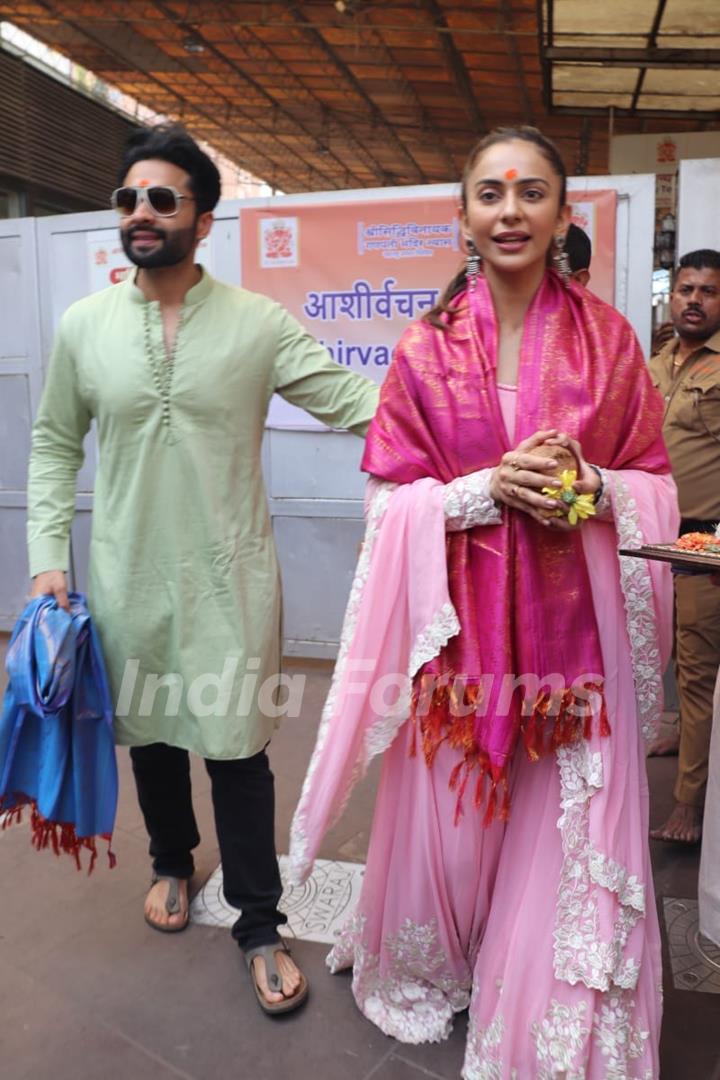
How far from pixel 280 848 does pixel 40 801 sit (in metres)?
1.05

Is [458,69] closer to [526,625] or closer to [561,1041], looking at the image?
[526,625]

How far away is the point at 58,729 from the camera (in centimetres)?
199

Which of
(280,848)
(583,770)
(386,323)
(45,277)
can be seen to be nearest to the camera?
(583,770)

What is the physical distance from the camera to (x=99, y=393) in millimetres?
2033

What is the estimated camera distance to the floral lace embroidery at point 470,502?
5.49ft

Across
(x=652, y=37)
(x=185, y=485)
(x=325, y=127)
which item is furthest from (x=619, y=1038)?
(x=325, y=127)

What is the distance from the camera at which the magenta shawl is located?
1.71 meters

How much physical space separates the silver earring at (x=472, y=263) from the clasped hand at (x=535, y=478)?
16.2 inches

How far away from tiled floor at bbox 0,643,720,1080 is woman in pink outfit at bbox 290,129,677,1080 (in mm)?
289

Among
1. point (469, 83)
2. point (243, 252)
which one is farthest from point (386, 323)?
point (469, 83)

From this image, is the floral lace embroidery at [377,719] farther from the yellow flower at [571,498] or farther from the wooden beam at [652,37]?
the wooden beam at [652,37]

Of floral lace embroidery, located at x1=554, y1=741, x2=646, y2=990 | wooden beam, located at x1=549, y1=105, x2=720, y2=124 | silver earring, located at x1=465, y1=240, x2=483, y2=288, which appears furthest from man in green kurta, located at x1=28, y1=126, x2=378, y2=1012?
wooden beam, located at x1=549, y1=105, x2=720, y2=124

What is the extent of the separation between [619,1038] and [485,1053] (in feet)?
0.89

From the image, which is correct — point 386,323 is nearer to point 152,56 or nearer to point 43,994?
point 43,994
